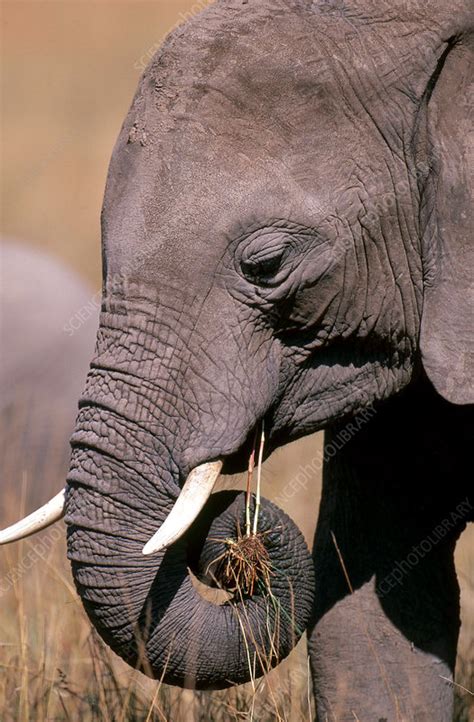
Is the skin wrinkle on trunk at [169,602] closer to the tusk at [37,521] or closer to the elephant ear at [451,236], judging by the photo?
the tusk at [37,521]

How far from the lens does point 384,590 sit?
4016 mm

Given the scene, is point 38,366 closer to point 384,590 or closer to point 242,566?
point 384,590

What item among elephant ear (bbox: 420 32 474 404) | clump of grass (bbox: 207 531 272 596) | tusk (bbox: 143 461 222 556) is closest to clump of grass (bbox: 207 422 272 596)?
clump of grass (bbox: 207 531 272 596)

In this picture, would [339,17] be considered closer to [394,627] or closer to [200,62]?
[200,62]

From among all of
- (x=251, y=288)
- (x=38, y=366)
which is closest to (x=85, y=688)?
(x=251, y=288)

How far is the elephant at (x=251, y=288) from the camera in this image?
9.96 feet

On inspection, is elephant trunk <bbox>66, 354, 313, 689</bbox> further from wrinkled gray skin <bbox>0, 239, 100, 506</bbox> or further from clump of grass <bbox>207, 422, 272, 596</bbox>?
wrinkled gray skin <bbox>0, 239, 100, 506</bbox>

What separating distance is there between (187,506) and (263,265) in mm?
523

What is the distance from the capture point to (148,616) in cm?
305

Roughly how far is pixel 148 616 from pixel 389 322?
837 mm

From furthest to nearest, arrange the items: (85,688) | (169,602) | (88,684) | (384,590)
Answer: (88,684), (85,688), (384,590), (169,602)

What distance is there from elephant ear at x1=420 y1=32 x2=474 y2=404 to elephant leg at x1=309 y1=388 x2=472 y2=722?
59 cm

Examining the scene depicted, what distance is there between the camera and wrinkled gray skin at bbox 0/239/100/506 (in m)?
6.40

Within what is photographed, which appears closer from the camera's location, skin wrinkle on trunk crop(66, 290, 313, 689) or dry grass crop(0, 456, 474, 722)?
skin wrinkle on trunk crop(66, 290, 313, 689)
